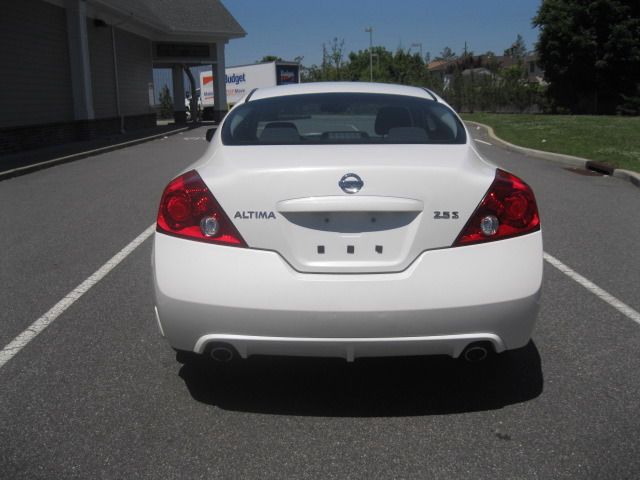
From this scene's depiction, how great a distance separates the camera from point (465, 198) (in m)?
3.21

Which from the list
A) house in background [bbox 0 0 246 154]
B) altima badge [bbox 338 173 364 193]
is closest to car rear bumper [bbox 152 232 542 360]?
altima badge [bbox 338 173 364 193]

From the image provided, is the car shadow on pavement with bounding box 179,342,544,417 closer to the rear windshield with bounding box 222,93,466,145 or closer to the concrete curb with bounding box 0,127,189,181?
the rear windshield with bounding box 222,93,466,145

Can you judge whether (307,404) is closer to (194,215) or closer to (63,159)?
(194,215)

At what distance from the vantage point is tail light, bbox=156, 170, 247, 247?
3211mm

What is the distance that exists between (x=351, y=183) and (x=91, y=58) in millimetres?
24296

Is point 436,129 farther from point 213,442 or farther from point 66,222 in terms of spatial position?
point 66,222

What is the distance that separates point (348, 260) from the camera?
3.16m

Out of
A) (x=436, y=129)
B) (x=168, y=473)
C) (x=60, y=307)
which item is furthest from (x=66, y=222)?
(x=168, y=473)

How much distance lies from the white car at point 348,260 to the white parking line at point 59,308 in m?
1.44

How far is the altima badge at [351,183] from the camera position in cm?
314

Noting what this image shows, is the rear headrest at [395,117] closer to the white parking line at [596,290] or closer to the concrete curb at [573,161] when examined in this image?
the white parking line at [596,290]

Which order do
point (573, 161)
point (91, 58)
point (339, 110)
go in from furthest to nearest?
point (91, 58) < point (573, 161) < point (339, 110)

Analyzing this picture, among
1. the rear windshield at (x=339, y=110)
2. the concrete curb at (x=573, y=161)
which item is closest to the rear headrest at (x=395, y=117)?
the rear windshield at (x=339, y=110)

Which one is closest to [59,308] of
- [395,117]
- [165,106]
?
[395,117]
